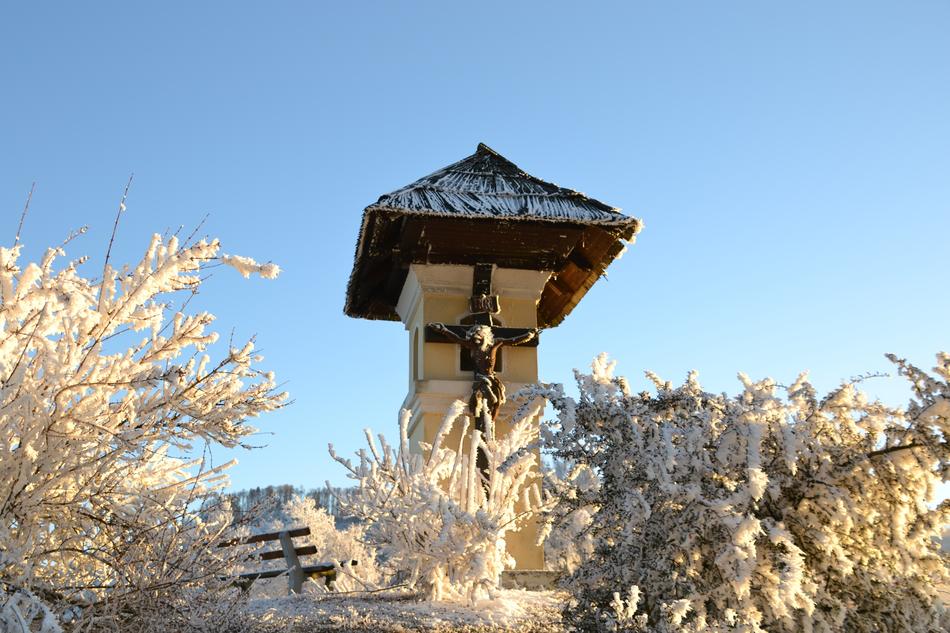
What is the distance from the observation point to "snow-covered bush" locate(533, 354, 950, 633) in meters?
5.71

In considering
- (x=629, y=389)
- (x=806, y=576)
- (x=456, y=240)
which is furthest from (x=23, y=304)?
(x=456, y=240)

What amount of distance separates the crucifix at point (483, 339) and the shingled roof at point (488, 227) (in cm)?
44

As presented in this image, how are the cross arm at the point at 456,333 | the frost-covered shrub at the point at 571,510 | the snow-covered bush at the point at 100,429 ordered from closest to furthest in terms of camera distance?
the snow-covered bush at the point at 100,429, the frost-covered shrub at the point at 571,510, the cross arm at the point at 456,333

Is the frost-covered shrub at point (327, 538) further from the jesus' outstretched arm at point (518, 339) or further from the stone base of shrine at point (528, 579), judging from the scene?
the stone base of shrine at point (528, 579)

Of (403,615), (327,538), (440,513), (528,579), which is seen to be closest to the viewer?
(403,615)

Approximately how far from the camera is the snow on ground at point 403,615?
271 inches

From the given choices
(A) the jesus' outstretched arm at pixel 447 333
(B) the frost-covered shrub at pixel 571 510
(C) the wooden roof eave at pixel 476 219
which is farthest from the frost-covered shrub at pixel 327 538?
(B) the frost-covered shrub at pixel 571 510

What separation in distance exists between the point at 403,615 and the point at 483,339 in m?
4.16

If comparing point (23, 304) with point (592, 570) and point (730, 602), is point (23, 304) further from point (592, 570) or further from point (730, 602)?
point (730, 602)

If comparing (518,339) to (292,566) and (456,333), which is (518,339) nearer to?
(456,333)

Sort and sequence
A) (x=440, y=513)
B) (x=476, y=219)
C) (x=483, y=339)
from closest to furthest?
1. (x=440, y=513)
2. (x=476, y=219)
3. (x=483, y=339)

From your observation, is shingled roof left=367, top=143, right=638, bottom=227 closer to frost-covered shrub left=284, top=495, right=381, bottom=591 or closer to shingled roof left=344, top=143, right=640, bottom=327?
shingled roof left=344, top=143, right=640, bottom=327

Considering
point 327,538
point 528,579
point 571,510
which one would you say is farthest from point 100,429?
point 327,538

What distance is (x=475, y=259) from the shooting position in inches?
442
